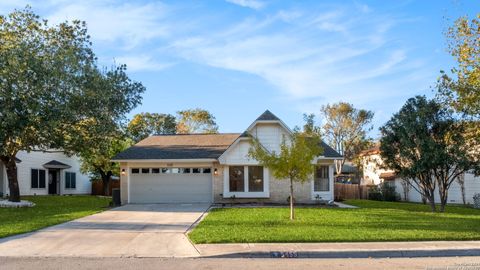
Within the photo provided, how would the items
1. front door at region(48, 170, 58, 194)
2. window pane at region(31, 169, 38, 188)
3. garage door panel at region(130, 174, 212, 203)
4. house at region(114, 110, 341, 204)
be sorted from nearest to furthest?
1. house at region(114, 110, 341, 204)
2. garage door panel at region(130, 174, 212, 203)
3. window pane at region(31, 169, 38, 188)
4. front door at region(48, 170, 58, 194)

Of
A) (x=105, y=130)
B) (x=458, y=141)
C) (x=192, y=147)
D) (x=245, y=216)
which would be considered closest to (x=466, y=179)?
(x=458, y=141)

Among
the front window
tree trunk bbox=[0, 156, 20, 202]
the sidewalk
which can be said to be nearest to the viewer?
the sidewalk

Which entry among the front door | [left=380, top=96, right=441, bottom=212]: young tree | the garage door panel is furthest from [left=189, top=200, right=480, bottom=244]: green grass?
the front door

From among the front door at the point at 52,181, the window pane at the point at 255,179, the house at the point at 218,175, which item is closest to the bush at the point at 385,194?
the house at the point at 218,175

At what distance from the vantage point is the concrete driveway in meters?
11.7

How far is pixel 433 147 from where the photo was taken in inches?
953

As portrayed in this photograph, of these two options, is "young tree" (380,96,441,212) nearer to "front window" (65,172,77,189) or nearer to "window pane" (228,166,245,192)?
"window pane" (228,166,245,192)

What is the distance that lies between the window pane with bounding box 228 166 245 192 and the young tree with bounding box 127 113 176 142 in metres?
30.1

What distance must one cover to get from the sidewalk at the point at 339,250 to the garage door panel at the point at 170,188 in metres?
15.7

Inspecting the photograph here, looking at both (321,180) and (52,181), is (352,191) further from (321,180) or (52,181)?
(52,181)

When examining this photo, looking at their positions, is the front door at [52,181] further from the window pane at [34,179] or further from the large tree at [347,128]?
the large tree at [347,128]

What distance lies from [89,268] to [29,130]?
15369 millimetres

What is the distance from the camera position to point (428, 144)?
24.3 metres

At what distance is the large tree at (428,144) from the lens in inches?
→ 954
